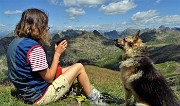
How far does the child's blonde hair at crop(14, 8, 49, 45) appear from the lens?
10.1 meters

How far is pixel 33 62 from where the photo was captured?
10211 millimetres

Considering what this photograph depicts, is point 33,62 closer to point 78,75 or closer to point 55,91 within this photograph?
point 55,91

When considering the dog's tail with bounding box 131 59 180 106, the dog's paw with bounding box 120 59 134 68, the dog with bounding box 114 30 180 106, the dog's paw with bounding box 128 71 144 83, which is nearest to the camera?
the dog's tail with bounding box 131 59 180 106

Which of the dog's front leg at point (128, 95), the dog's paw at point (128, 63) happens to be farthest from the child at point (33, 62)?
the dog's front leg at point (128, 95)

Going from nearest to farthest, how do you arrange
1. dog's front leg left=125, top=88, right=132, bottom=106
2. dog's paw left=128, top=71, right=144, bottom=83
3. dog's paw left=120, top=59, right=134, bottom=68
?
dog's paw left=128, top=71, right=144, bottom=83
dog's paw left=120, top=59, right=134, bottom=68
dog's front leg left=125, top=88, right=132, bottom=106

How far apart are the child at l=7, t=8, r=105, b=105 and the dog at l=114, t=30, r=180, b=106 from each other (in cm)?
267

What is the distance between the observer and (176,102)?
1019 centimetres

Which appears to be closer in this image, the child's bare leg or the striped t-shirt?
the striped t-shirt

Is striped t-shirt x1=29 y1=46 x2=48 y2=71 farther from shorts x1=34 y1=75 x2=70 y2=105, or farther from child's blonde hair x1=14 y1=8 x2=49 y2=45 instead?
shorts x1=34 y1=75 x2=70 y2=105

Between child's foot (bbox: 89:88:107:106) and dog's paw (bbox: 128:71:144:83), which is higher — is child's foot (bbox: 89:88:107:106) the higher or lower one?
the lower one

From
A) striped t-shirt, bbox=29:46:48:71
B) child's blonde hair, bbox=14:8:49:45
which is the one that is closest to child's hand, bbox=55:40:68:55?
child's blonde hair, bbox=14:8:49:45

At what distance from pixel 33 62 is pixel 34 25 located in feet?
4.22

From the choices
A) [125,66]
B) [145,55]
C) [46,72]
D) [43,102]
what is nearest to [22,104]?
[43,102]

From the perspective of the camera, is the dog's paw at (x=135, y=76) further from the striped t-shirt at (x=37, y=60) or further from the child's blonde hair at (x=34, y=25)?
the child's blonde hair at (x=34, y=25)
